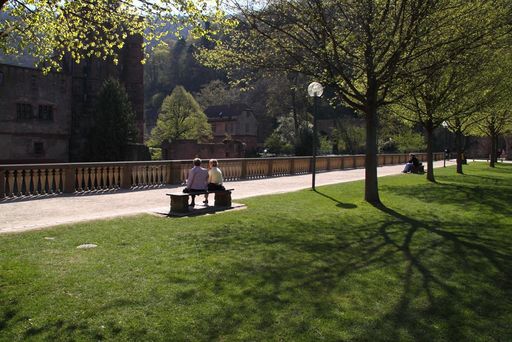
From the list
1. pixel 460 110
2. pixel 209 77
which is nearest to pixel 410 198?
pixel 460 110

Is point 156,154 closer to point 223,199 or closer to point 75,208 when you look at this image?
point 75,208

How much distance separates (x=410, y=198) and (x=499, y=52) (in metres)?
10.6

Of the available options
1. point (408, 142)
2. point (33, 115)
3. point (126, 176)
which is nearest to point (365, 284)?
point (126, 176)

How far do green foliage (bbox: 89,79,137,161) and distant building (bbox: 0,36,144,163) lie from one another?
12.2 ft

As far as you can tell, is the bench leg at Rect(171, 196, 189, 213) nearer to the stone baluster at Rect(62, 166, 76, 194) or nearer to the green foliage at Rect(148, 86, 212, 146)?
the stone baluster at Rect(62, 166, 76, 194)

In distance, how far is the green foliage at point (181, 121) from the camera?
64.1 meters

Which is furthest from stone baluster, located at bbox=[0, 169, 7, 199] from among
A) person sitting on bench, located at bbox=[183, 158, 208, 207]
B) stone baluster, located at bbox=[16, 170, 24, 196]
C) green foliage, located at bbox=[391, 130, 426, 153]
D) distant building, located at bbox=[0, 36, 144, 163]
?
green foliage, located at bbox=[391, 130, 426, 153]

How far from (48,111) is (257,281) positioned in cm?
4714

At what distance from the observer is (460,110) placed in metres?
22.0

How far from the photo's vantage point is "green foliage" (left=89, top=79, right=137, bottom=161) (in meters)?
46.2

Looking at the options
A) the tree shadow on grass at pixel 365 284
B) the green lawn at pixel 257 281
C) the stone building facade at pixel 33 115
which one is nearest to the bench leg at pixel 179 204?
the green lawn at pixel 257 281

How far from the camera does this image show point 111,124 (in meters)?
46.2

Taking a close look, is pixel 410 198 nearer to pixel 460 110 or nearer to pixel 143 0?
pixel 460 110

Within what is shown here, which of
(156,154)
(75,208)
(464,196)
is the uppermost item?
(156,154)
